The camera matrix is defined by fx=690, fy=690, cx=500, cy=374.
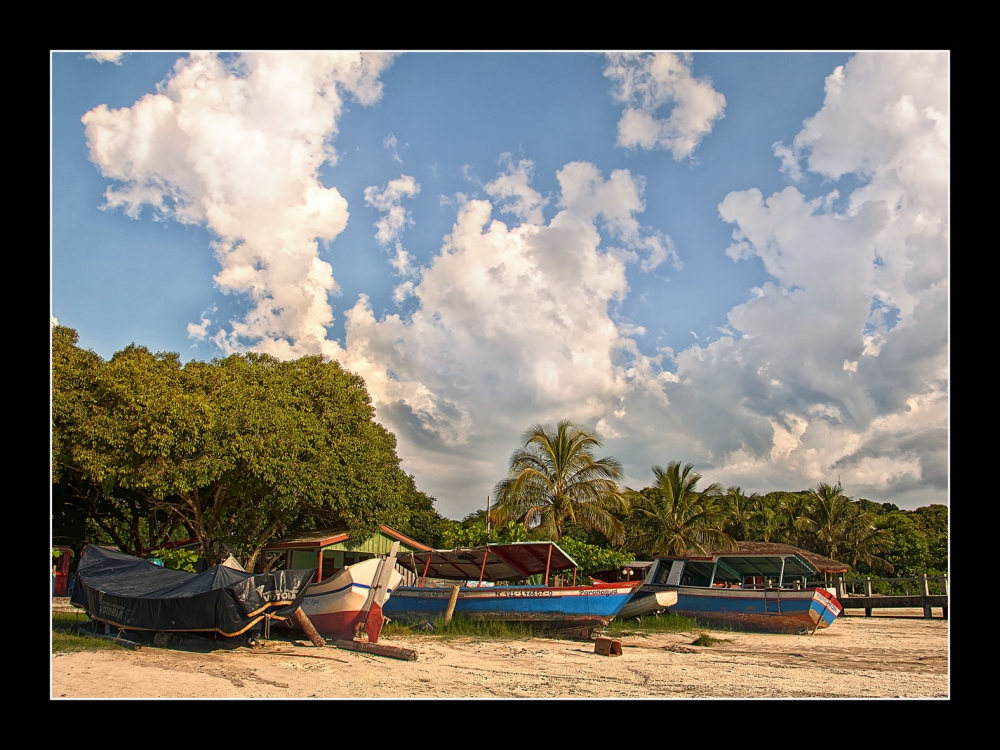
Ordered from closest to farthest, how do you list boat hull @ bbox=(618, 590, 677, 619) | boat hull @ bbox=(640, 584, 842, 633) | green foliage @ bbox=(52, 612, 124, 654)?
green foliage @ bbox=(52, 612, 124, 654) < boat hull @ bbox=(640, 584, 842, 633) < boat hull @ bbox=(618, 590, 677, 619)

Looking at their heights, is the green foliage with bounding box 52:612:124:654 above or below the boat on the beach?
below

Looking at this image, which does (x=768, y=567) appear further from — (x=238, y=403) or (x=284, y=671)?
(x=238, y=403)

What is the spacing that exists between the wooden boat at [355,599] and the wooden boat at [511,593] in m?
3.28

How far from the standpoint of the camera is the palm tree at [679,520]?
29.8 meters

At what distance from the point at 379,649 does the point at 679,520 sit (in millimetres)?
21102

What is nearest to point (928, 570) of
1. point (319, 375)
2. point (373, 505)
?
point (373, 505)

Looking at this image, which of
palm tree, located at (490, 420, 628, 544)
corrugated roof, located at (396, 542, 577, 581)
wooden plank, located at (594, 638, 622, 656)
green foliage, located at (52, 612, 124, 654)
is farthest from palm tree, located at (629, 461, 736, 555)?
green foliage, located at (52, 612, 124, 654)

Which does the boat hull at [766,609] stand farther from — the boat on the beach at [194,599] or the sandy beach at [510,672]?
the boat on the beach at [194,599]

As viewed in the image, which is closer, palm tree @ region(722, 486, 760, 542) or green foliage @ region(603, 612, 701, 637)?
green foliage @ region(603, 612, 701, 637)

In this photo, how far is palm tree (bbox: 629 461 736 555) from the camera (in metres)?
29.8

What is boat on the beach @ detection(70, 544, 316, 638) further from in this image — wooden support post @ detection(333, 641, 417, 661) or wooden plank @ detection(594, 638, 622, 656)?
wooden plank @ detection(594, 638, 622, 656)

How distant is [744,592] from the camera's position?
18188 millimetres

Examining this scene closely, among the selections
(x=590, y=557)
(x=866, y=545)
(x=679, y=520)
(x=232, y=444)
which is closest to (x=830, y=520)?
(x=866, y=545)

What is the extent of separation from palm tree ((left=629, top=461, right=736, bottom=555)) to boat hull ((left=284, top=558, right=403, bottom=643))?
19.0 m
